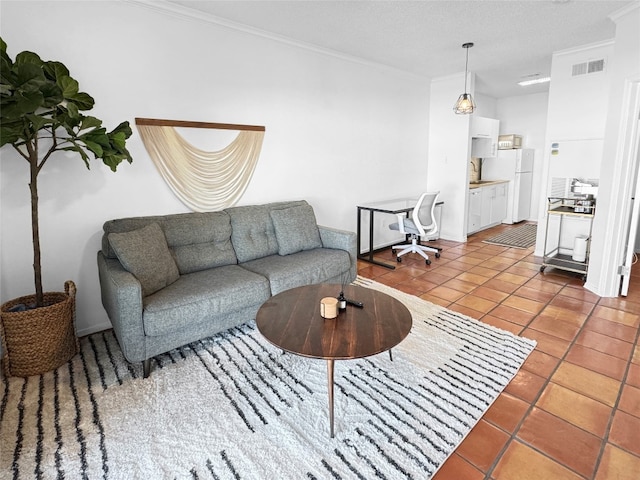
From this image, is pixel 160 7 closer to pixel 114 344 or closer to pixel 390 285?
pixel 114 344

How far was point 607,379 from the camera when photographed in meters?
2.13

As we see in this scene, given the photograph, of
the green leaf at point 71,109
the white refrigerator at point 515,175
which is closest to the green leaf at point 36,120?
the green leaf at point 71,109

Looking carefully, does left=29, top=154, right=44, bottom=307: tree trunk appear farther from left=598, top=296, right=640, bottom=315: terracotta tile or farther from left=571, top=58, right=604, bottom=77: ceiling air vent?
left=571, top=58, right=604, bottom=77: ceiling air vent

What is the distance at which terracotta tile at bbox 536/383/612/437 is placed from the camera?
5.84 feet

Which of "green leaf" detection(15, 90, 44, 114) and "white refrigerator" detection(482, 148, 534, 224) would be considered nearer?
"green leaf" detection(15, 90, 44, 114)

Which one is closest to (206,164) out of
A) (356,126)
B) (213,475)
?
(356,126)

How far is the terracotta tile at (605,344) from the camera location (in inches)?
94.8

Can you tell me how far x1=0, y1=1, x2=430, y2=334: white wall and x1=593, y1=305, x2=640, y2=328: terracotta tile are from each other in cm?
269

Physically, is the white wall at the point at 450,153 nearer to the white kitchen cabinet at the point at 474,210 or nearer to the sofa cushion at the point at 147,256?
the white kitchen cabinet at the point at 474,210

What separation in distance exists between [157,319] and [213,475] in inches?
38.6

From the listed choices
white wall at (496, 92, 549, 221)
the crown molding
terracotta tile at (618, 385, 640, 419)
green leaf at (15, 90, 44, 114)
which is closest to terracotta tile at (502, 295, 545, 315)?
terracotta tile at (618, 385, 640, 419)

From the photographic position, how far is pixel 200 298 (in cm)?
232

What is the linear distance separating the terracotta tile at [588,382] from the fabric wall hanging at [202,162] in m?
2.91

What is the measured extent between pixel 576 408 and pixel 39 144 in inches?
144
